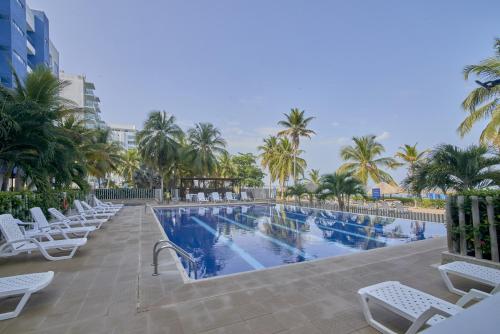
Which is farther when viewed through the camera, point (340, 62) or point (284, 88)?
point (284, 88)

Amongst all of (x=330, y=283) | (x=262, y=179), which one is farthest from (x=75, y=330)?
(x=262, y=179)

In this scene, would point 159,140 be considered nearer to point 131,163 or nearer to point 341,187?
point 131,163

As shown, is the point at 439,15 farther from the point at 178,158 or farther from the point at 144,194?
the point at 144,194

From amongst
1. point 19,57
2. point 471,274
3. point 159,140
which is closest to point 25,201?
point 471,274

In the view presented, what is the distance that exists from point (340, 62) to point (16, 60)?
26332mm

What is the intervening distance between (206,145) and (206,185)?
13.2ft

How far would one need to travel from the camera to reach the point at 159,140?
904 inches

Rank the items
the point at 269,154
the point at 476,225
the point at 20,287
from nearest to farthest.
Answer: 1. the point at 20,287
2. the point at 476,225
3. the point at 269,154

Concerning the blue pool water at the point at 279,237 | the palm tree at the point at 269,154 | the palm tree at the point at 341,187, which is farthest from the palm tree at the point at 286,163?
the blue pool water at the point at 279,237

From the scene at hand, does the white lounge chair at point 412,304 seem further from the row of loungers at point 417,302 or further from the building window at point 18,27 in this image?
the building window at point 18,27

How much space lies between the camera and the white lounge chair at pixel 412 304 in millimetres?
2133

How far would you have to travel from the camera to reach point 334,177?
47.3 ft

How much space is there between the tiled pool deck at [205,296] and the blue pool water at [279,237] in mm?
2140

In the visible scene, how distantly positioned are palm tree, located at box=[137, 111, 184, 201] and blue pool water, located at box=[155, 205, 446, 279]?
10.7 m
